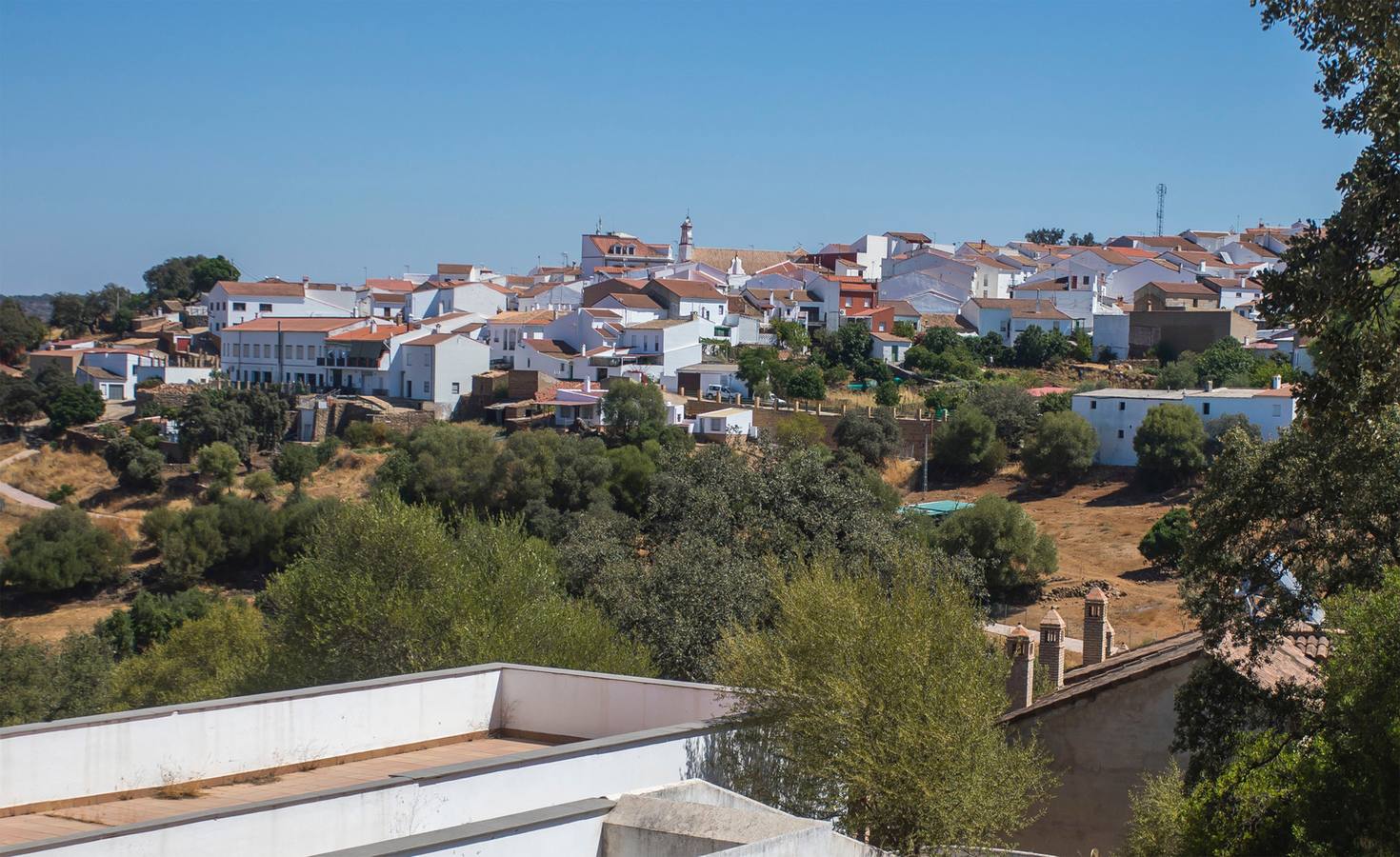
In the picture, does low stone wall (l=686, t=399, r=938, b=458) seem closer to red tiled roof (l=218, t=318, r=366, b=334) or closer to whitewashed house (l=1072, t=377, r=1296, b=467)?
whitewashed house (l=1072, t=377, r=1296, b=467)

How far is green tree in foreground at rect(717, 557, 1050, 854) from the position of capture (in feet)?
29.7

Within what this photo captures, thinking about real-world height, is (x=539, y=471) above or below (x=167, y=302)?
below

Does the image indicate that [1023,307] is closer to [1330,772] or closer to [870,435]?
[870,435]

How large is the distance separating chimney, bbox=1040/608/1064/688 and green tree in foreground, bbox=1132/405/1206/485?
28.7 meters

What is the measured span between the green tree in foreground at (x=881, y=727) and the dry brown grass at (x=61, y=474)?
1787 inches

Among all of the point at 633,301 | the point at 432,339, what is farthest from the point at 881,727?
the point at 633,301

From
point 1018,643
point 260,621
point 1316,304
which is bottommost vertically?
point 260,621

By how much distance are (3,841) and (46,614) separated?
35.6m

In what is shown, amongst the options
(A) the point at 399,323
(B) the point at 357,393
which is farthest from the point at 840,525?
(A) the point at 399,323

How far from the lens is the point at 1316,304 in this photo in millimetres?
7246

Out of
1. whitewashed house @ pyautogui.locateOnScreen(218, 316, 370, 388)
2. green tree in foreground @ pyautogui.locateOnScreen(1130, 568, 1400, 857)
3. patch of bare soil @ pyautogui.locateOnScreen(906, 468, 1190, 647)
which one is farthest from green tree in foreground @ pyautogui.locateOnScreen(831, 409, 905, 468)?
green tree in foreground @ pyautogui.locateOnScreen(1130, 568, 1400, 857)

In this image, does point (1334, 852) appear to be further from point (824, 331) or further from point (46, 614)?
point (824, 331)

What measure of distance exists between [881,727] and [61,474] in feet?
163

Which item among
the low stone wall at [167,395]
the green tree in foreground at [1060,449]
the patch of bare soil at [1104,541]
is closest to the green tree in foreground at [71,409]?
the low stone wall at [167,395]
